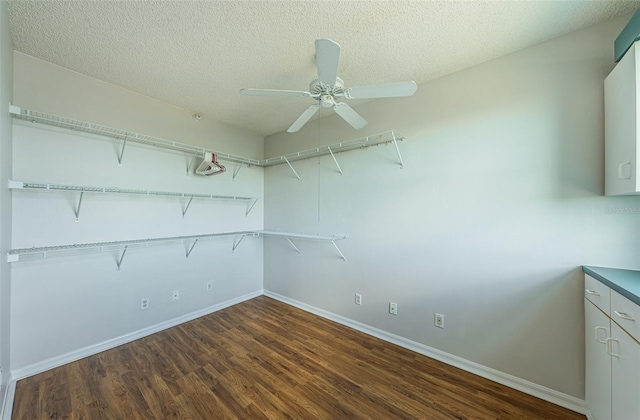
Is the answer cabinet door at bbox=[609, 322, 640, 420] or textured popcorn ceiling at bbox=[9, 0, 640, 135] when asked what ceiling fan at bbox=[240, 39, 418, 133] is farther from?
cabinet door at bbox=[609, 322, 640, 420]

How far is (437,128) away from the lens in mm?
2238

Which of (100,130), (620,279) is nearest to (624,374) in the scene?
(620,279)

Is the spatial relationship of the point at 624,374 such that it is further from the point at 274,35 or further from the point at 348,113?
the point at 274,35

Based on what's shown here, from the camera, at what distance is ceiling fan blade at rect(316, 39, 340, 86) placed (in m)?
1.23

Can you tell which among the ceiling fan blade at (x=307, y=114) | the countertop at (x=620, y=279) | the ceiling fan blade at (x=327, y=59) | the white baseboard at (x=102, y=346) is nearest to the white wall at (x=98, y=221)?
the white baseboard at (x=102, y=346)

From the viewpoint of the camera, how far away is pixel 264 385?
1868 mm

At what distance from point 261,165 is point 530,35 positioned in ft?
10.6

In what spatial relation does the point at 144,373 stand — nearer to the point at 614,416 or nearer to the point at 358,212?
the point at 358,212

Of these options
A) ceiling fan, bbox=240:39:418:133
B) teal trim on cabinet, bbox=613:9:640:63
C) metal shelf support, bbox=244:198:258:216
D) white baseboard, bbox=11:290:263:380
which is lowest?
white baseboard, bbox=11:290:263:380

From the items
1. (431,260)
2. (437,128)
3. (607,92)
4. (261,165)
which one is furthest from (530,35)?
(261,165)

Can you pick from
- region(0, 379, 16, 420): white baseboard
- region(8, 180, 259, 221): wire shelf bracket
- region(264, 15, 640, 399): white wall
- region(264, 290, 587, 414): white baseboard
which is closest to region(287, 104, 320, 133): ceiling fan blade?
region(264, 15, 640, 399): white wall

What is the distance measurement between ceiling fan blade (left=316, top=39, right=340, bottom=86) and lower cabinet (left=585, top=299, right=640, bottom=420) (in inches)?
79.8

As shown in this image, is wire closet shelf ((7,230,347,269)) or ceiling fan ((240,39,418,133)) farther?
wire closet shelf ((7,230,347,269))

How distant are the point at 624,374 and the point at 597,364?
368 mm
